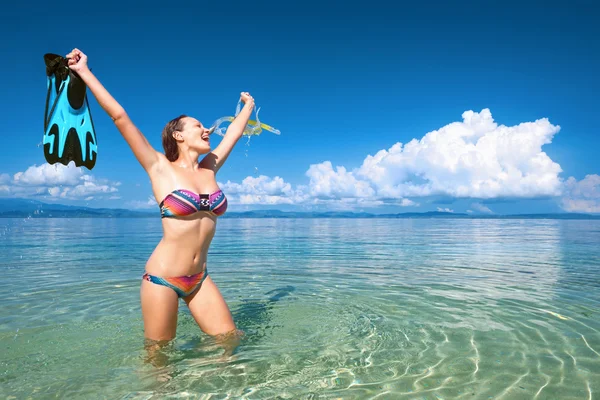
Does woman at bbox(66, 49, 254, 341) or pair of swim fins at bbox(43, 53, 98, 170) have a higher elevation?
pair of swim fins at bbox(43, 53, 98, 170)

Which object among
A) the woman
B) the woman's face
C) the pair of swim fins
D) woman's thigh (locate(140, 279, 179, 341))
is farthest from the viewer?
the woman's face

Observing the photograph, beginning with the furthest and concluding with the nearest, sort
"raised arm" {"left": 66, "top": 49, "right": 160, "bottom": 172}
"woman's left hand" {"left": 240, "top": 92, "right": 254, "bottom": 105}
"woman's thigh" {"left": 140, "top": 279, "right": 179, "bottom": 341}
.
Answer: "woman's left hand" {"left": 240, "top": 92, "right": 254, "bottom": 105} < "woman's thigh" {"left": 140, "top": 279, "right": 179, "bottom": 341} < "raised arm" {"left": 66, "top": 49, "right": 160, "bottom": 172}

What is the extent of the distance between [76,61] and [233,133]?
1.85 meters

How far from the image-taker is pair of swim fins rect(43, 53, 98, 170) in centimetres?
415

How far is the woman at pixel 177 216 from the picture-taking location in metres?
3.84

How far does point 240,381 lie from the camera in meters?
3.80

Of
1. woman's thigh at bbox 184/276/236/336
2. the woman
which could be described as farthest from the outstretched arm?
woman's thigh at bbox 184/276/236/336

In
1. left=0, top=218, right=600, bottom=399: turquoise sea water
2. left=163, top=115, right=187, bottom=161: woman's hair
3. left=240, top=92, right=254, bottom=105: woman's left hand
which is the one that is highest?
left=240, top=92, right=254, bottom=105: woman's left hand

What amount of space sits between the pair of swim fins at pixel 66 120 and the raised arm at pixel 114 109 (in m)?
0.25

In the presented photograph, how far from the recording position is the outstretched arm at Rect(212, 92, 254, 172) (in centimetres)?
482

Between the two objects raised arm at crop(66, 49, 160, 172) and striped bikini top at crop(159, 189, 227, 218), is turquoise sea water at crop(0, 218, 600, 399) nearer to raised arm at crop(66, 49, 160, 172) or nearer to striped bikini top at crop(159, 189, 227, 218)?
striped bikini top at crop(159, 189, 227, 218)

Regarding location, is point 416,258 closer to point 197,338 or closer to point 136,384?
point 197,338

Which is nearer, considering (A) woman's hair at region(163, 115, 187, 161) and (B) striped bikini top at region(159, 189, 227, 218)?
(B) striped bikini top at region(159, 189, 227, 218)

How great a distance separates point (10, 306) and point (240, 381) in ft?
18.4
